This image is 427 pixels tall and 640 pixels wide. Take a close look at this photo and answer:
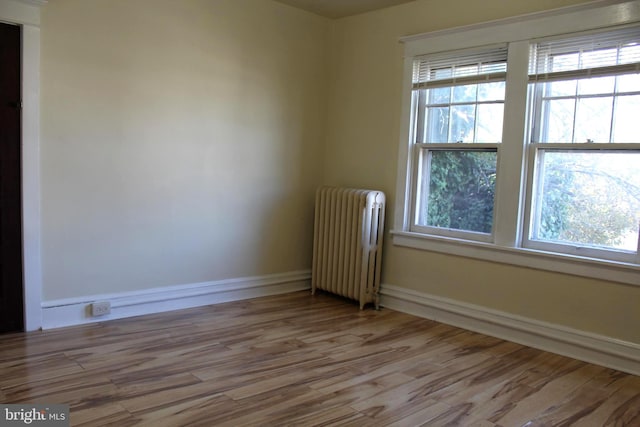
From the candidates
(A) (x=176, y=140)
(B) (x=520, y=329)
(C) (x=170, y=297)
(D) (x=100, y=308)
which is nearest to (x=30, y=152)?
(A) (x=176, y=140)

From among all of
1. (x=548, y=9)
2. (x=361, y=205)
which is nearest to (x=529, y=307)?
(x=361, y=205)

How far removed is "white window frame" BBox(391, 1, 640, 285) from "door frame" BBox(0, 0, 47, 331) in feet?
8.97

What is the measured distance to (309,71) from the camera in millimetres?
4816

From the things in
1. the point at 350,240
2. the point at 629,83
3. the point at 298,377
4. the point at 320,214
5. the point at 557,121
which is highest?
the point at 629,83

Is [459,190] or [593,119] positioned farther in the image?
[459,190]

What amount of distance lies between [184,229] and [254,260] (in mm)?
761

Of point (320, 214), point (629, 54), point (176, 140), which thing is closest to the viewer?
point (629, 54)

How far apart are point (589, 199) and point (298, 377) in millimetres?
2208

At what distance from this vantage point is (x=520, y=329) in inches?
144

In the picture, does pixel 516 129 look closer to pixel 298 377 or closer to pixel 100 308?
pixel 298 377

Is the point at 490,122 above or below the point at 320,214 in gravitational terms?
above

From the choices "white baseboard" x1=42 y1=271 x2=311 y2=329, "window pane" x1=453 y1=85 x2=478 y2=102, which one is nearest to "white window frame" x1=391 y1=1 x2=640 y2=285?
"window pane" x1=453 y1=85 x2=478 y2=102

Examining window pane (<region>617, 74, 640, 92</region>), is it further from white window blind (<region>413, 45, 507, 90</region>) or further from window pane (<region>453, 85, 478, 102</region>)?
window pane (<region>453, 85, 478, 102</region>)

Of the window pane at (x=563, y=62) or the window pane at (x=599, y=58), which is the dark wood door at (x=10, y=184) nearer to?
the window pane at (x=563, y=62)
